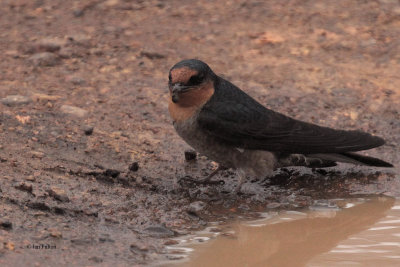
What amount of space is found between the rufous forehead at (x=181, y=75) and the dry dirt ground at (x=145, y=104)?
2.70 feet

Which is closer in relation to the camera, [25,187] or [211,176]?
[25,187]

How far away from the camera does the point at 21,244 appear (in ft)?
15.0

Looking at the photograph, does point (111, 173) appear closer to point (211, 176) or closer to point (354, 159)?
point (211, 176)

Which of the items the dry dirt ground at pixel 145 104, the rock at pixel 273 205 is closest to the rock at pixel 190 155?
the dry dirt ground at pixel 145 104

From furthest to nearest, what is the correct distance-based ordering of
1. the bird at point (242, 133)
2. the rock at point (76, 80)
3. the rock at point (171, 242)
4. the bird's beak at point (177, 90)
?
the rock at point (76, 80) < the bird at point (242, 133) < the bird's beak at point (177, 90) < the rock at point (171, 242)

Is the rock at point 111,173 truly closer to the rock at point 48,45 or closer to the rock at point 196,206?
the rock at point 196,206

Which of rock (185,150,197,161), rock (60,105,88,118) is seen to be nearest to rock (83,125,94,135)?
rock (60,105,88,118)

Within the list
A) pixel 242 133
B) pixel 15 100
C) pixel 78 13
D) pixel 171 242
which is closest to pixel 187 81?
pixel 242 133

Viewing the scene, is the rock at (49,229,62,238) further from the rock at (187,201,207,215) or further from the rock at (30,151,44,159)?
the rock at (30,151,44,159)

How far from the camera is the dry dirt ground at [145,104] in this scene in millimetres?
5121

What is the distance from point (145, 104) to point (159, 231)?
92.1 inches

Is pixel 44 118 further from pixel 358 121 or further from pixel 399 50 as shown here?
pixel 399 50

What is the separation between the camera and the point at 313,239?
5.23 metres

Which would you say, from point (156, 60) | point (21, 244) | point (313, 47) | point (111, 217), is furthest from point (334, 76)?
point (21, 244)
